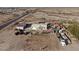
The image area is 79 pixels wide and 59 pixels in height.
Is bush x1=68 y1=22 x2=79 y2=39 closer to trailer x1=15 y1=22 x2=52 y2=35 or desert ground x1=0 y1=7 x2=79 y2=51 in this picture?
desert ground x1=0 y1=7 x2=79 y2=51

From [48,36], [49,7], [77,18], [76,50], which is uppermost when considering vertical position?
[49,7]

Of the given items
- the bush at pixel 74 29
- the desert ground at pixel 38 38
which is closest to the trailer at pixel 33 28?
the desert ground at pixel 38 38

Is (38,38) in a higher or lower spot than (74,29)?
lower

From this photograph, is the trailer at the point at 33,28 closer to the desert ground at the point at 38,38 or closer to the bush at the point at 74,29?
the desert ground at the point at 38,38

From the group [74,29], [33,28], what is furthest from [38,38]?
[74,29]

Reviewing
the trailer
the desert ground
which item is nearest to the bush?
the desert ground

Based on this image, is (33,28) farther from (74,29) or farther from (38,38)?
(74,29)
